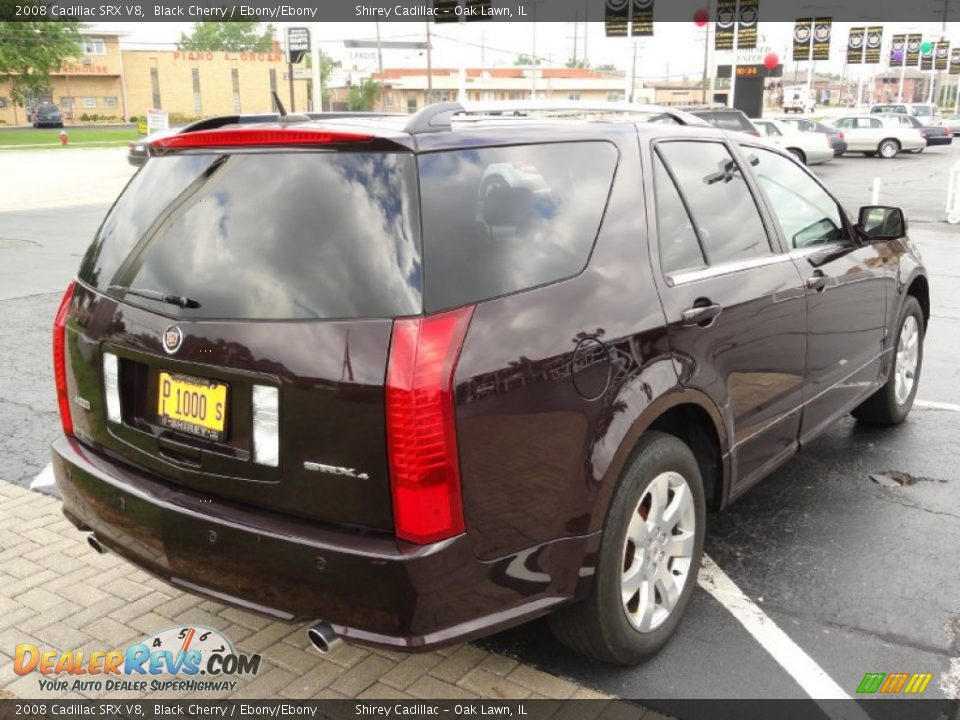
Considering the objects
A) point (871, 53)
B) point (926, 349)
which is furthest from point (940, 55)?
point (926, 349)

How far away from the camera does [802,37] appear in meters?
44.4

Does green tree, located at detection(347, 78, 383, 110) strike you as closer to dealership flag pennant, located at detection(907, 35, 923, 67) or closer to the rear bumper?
dealership flag pennant, located at detection(907, 35, 923, 67)

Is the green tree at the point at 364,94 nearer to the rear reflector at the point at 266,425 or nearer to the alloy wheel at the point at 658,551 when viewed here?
the alloy wheel at the point at 658,551

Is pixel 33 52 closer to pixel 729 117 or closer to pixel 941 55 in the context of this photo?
pixel 729 117

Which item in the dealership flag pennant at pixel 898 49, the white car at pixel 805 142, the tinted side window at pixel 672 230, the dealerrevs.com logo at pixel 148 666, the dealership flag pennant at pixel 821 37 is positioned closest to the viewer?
the dealerrevs.com logo at pixel 148 666

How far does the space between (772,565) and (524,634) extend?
1213mm

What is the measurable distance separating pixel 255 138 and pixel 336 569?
4.25 feet

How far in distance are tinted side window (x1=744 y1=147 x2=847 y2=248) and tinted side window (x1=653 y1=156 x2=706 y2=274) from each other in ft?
2.71

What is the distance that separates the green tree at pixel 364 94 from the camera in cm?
9456

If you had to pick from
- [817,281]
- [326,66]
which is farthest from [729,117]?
[326,66]

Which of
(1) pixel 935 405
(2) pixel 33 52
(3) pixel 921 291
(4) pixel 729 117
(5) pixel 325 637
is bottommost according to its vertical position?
(1) pixel 935 405

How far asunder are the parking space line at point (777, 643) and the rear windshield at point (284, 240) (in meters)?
1.88

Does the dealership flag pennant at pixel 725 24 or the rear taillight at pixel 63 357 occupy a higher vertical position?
the dealership flag pennant at pixel 725 24

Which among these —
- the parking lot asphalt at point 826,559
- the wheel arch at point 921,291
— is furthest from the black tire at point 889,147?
the wheel arch at point 921,291
